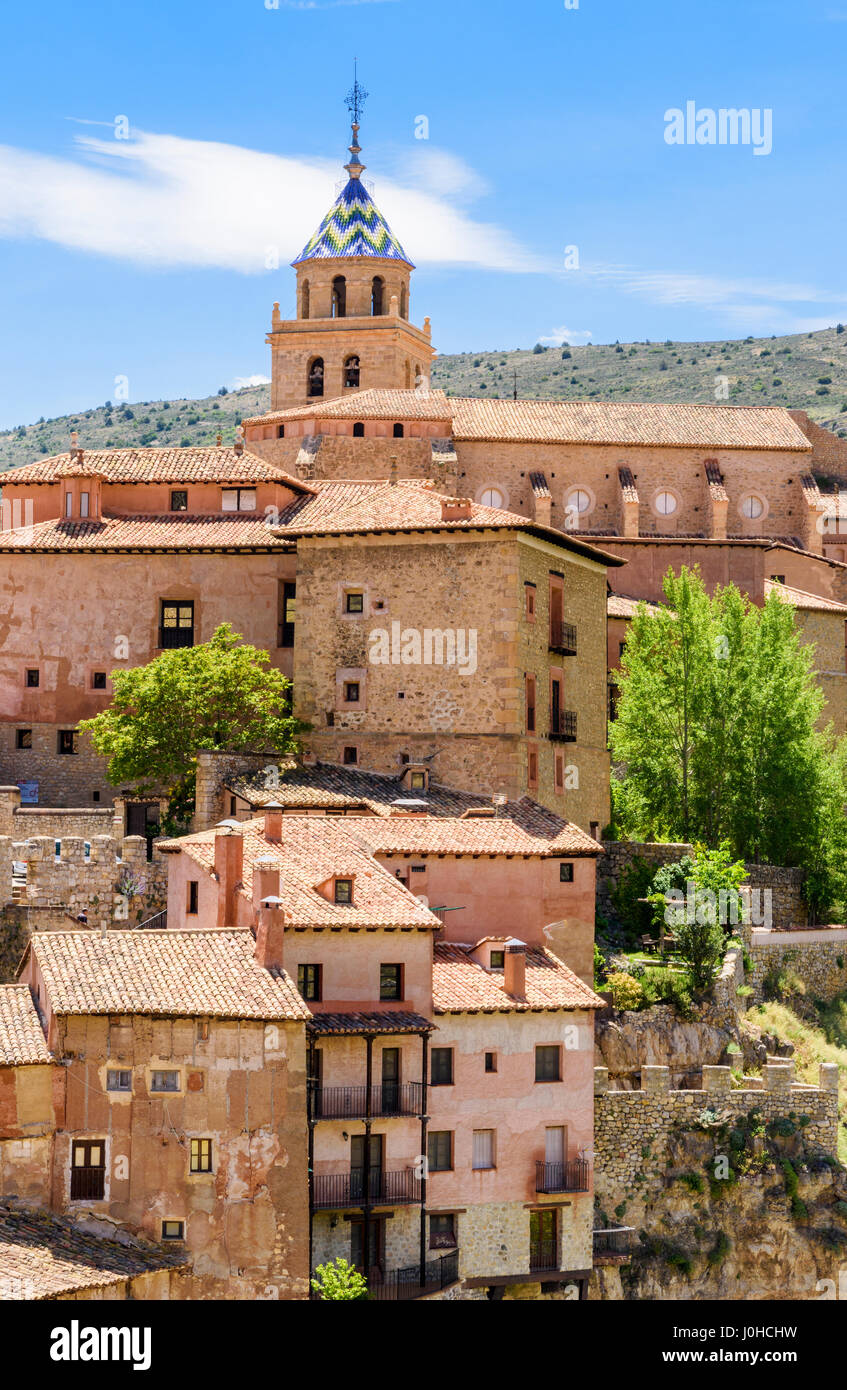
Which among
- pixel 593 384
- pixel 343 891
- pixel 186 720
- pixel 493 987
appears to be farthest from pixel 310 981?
pixel 593 384

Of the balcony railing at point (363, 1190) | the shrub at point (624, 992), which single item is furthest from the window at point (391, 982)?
the shrub at point (624, 992)

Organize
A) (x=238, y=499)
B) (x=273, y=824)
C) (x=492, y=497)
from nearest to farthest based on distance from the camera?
(x=273, y=824) → (x=238, y=499) → (x=492, y=497)

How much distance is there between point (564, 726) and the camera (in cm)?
4934

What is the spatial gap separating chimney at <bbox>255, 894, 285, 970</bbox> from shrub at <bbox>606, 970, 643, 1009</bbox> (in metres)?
10.7

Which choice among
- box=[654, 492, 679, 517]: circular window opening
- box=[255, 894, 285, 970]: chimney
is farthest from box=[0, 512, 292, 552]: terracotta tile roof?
→ box=[654, 492, 679, 517]: circular window opening

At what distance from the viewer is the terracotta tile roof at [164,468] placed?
5538cm

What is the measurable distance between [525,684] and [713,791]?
784 cm

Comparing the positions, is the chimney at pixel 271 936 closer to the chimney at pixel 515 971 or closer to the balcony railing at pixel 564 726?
the chimney at pixel 515 971

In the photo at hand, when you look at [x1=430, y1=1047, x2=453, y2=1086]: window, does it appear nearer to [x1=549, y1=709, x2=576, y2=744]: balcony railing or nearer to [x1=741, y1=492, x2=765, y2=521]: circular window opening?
[x1=549, y1=709, x2=576, y2=744]: balcony railing

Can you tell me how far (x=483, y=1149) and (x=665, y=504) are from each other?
3707cm

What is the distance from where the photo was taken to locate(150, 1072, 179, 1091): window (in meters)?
33.1

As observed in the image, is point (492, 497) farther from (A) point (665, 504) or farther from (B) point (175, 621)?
(B) point (175, 621)

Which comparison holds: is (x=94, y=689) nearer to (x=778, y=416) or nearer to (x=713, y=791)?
(x=713, y=791)
